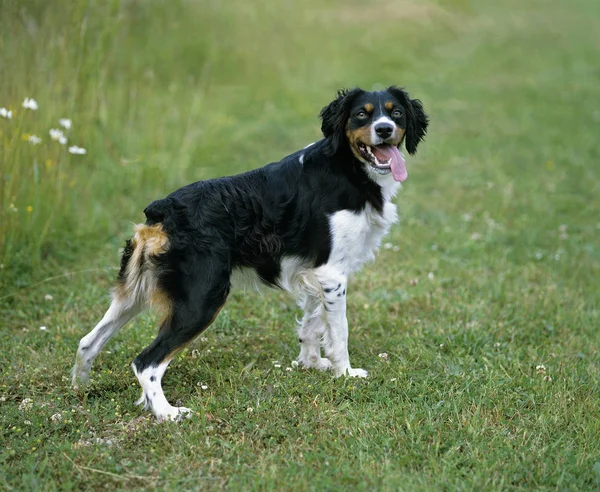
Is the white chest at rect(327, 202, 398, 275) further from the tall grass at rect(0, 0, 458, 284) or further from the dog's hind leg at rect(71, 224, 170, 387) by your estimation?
the tall grass at rect(0, 0, 458, 284)

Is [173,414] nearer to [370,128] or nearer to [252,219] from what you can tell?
[252,219]

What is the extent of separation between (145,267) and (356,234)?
117 cm

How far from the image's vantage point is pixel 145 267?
3.85 meters

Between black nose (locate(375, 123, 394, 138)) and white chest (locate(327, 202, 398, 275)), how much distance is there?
41 centimetres

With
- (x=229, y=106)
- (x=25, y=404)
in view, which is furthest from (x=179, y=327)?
(x=229, y=106)

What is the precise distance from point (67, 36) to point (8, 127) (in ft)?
3.83

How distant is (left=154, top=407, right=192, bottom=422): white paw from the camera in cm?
369

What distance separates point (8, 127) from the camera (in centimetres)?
547

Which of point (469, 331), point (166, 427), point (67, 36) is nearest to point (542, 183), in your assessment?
point (469, 331)

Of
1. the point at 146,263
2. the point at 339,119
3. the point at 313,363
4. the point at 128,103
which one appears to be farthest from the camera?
the point at 128,103

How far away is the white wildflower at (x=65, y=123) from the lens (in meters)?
5.74

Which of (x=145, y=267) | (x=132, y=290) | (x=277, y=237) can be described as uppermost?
(x=277, y=237)

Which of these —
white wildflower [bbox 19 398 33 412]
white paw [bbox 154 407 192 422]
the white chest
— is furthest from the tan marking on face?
white wildflower [bbox 19 398 33 412]

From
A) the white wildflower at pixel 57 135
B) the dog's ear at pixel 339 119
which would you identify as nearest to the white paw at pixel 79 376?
the dog's ear at pixel 339 119
